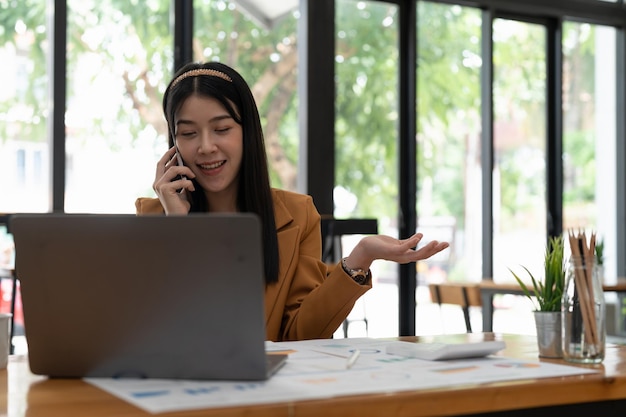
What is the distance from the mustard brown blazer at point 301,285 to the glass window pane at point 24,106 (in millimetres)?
2944

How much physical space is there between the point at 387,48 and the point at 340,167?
904 millimetres

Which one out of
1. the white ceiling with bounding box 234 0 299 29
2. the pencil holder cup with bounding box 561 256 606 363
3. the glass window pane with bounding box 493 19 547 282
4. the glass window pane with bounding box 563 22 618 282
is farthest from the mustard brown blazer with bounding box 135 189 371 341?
the glass window pane with bounding box 563 22 618 282

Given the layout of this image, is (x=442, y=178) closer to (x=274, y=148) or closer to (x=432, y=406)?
(x=274, y=148)

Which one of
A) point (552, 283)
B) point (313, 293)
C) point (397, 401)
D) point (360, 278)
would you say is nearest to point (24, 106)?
point (313, 293)

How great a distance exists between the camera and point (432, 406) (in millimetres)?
1134

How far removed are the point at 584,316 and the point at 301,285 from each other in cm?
82

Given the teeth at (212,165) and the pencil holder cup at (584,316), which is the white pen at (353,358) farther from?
the teeth at (212,165)

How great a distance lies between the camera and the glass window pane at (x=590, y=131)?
7.05m

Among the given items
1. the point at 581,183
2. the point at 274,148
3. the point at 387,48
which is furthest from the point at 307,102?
the point at 581,183

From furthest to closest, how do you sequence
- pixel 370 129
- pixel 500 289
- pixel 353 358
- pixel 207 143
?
pixel 370 129 → pixel 500 289 → pixel 207 143 → pixel 353 358

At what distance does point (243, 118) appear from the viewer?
86.7 inches

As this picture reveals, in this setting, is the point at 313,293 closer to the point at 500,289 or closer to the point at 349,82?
the point at 500,289

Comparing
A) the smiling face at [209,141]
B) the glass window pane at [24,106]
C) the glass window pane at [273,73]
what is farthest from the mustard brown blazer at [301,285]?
the glass window pane at [273,73]

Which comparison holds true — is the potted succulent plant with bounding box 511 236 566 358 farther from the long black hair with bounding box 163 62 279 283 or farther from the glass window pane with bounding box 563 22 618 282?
the glass window pane with bounding box 563 22 618 282
